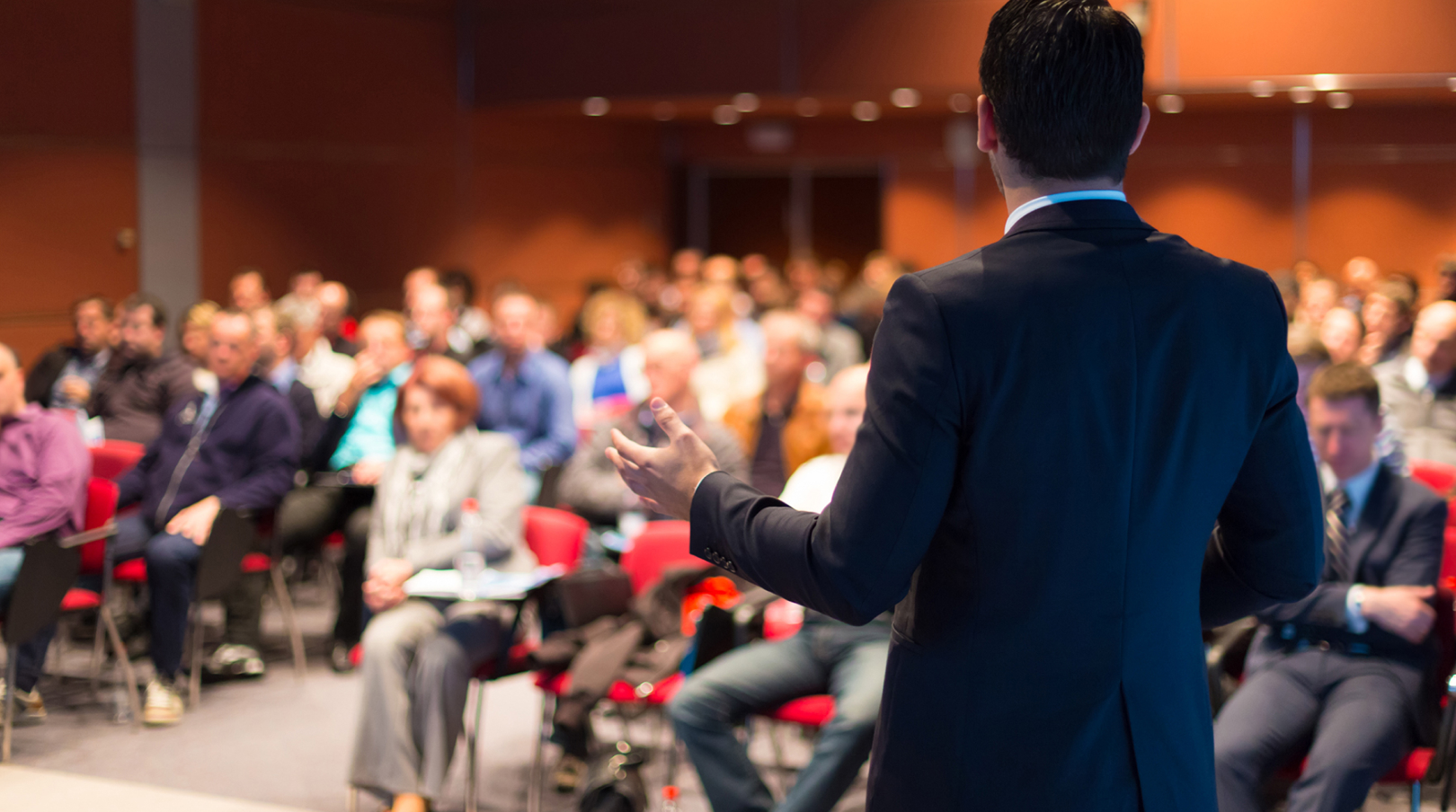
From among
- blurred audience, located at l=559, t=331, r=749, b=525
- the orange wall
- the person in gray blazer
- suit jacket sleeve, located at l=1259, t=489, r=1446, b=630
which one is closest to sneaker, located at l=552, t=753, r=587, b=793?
the person in gray blazer

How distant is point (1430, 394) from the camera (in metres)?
5.83

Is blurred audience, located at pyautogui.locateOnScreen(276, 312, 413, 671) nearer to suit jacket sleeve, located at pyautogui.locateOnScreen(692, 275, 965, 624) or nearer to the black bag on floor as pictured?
the black bag on floor

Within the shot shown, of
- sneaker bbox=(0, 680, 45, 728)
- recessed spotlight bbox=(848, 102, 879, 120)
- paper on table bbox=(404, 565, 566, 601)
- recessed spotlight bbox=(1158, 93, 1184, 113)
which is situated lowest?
sneaker bbox=(0, 680, 45, 728)

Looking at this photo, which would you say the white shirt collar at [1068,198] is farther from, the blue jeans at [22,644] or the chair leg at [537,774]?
the blue jeans at [22,644]

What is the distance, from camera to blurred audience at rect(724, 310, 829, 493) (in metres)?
5.05

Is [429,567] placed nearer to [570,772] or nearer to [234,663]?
[570,772]

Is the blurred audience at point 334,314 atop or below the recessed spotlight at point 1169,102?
below

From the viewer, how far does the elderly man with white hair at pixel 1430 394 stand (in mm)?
5715

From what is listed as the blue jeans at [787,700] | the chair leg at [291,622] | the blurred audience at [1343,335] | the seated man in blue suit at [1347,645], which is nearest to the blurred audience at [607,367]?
the chair leg at [291,622]

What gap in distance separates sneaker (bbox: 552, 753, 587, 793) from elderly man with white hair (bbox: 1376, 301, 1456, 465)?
3773mm

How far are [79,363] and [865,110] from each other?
7701 mm

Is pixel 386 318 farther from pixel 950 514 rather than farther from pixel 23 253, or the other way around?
pixel 950 514

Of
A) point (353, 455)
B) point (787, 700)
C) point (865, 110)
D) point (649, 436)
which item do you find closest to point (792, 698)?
point (787, 700)

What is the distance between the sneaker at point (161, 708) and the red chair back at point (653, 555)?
1.95 m
